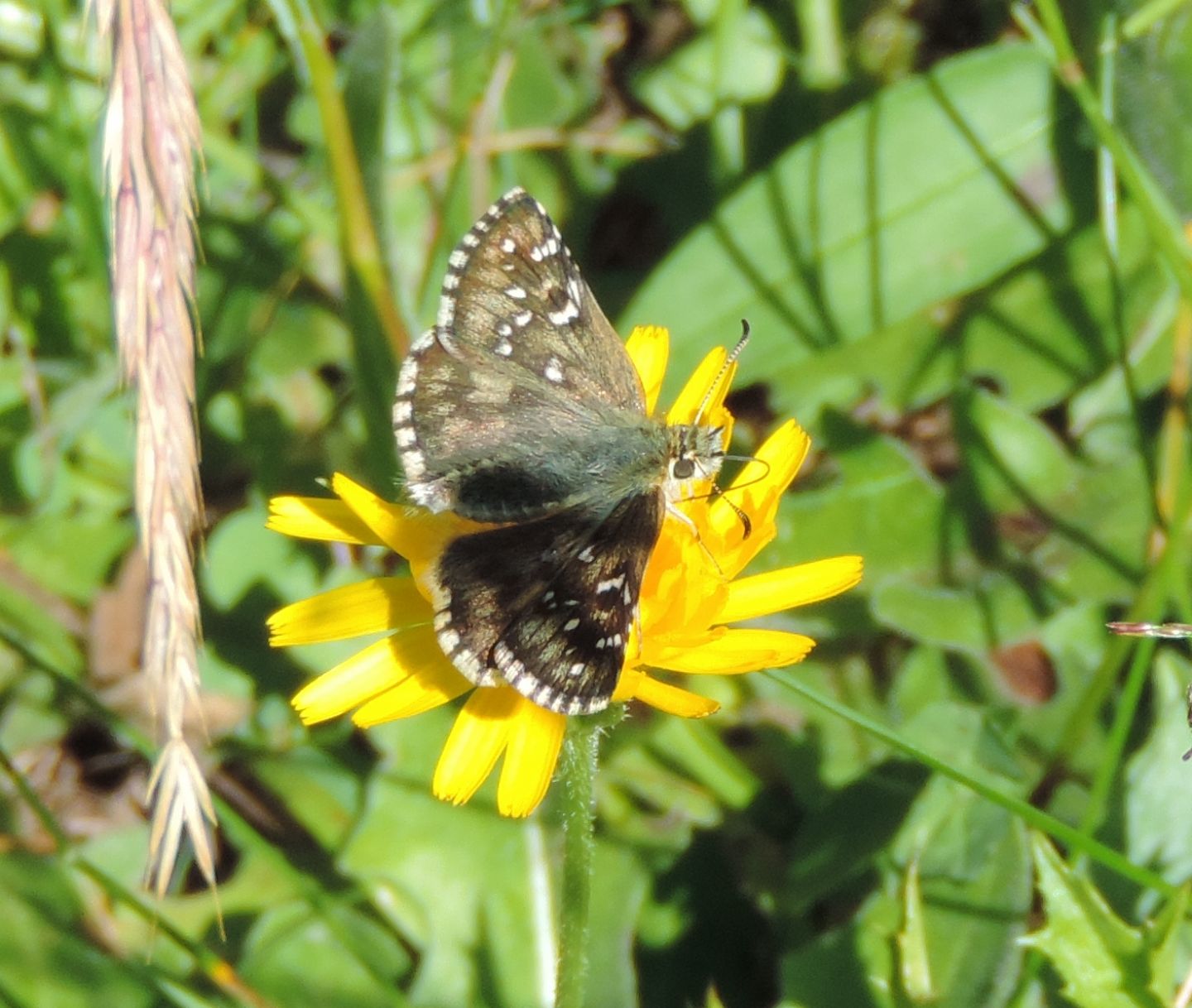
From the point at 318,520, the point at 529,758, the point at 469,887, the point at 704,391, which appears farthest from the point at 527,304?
the point at 469,887

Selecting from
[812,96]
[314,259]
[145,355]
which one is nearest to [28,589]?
[314,259]

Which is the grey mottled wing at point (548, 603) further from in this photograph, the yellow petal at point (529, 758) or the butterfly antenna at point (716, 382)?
A: the butterfly antenna at point (716, 382)

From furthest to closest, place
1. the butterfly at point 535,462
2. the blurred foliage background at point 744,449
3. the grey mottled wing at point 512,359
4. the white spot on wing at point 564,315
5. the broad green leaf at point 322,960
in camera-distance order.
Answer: the broad green leaf at point 322,960 < the blurred foliage background at point 744,449 < the white spot on wing at point 564,315 < the grey mottled wing at point 512,359 < the butterfly at point 535,462

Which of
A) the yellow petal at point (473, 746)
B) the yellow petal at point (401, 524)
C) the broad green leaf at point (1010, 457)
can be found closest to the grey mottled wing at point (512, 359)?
the yellow petal at point (401, 524)

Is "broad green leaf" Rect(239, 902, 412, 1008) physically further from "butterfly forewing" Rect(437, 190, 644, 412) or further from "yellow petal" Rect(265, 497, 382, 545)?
"butterfly forewing" Rect(437, 190, 644, 412)

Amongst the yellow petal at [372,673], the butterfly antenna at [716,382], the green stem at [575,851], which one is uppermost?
the butterfly antenna at [716,382]

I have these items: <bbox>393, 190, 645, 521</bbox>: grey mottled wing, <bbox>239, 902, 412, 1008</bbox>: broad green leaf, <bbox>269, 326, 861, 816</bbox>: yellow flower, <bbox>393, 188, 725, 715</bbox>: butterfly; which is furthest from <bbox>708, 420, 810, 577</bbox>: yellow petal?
<bbox>239, 902, 412, 1008</bbox>: broad green leaf

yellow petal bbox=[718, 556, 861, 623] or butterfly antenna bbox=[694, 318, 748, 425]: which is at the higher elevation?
butterfly antenna bbox=[694, 318, 748, 425]
